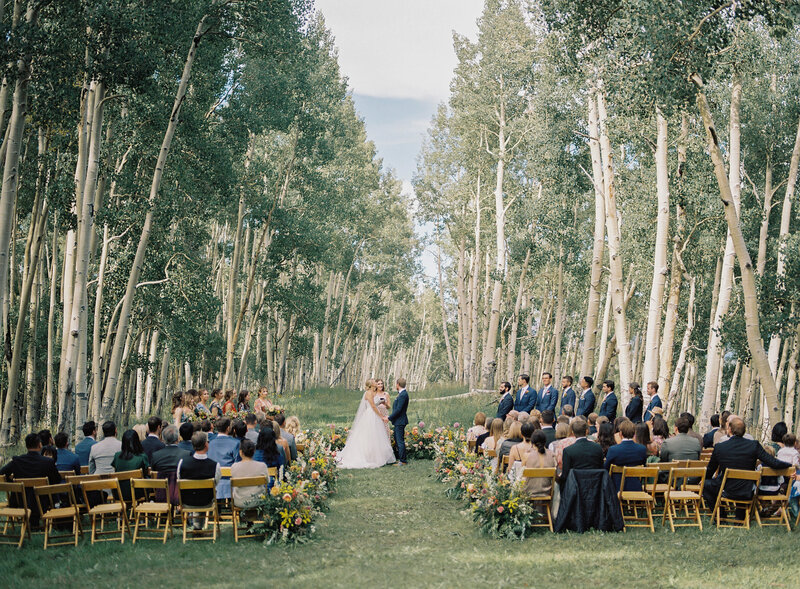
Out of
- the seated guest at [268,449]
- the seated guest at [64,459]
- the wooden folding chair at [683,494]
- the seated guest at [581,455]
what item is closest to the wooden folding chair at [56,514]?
the seated guest at [64,459]

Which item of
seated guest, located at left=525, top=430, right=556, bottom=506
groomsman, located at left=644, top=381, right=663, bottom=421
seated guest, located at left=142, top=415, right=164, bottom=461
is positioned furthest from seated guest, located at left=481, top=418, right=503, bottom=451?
seated guest, located at left=142, top=415, right=164, bottom=461

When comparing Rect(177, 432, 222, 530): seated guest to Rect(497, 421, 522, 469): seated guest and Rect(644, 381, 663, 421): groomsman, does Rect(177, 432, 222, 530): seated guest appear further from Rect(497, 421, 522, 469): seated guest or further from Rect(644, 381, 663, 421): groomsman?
Rect(644, 381, 663, 421): groomsman

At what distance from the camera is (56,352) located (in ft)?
94.8

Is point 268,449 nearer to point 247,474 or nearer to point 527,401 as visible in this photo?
point 247,474

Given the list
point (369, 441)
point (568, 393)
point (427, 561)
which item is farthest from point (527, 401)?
point (427, 561)

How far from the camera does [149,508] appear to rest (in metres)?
8.72

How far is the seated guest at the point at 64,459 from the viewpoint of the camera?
9.52 metres

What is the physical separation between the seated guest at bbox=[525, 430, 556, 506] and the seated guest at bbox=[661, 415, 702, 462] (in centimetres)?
196

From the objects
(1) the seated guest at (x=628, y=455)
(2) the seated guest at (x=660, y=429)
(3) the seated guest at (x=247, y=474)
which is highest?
(2) the seated guest at (x=660, y=429)

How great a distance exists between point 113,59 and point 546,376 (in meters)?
10.3

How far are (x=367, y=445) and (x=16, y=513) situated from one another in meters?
8.94

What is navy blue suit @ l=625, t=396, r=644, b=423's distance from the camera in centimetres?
1377

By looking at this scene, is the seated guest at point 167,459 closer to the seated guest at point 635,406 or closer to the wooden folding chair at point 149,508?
the wooden folding chair at point 149,508

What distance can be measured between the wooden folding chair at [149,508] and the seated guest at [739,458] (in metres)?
7.06
